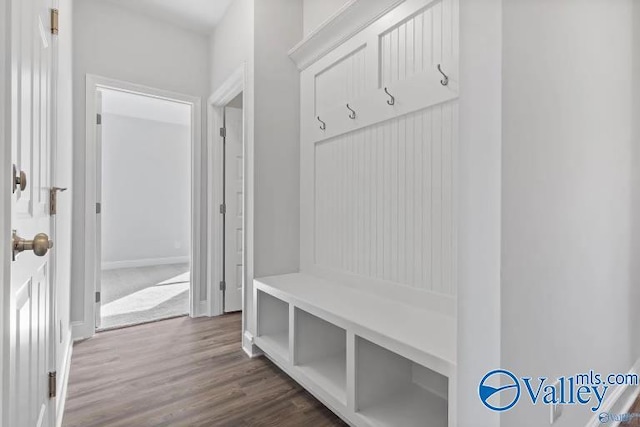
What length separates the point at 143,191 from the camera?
19.8ft

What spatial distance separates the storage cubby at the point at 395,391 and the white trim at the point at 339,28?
1695 mm

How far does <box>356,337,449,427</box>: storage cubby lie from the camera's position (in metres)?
1.41

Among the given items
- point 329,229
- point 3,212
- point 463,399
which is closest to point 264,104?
point 329,229

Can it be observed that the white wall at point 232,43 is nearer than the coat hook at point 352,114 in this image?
No

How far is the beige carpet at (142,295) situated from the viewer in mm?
3172

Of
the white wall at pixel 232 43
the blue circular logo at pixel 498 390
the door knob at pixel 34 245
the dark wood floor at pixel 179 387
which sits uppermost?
the white wall at pixel 232 43

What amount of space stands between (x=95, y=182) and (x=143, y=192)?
3.59 metres

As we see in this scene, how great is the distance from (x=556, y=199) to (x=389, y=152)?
85cm

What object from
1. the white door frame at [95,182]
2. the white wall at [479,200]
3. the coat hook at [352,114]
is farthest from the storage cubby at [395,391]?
the white door frame at [95,182]

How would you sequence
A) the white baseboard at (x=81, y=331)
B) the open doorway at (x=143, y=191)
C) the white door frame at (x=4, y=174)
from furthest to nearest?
the open doorway at (x=143, y=191), the white baseboard at (x=81, y=331), the white door frame at (x=4, y=174)

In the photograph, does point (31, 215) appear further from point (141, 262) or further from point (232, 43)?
point (141, 262)

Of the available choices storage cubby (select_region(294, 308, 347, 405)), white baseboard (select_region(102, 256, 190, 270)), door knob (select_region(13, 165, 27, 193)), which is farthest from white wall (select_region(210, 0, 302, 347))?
white baseboard (select_region(102, 256, 190, 270))

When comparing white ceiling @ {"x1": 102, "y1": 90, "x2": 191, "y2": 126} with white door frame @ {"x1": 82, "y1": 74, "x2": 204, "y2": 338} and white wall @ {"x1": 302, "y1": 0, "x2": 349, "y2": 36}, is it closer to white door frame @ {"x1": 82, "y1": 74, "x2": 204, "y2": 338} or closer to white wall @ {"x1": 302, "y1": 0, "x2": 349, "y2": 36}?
white door frame @ {"x1": 82, "y1": 74, "x2": 204, "y2": 338}

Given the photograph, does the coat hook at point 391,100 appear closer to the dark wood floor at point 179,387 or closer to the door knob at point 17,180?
the door knob at point 17,180
